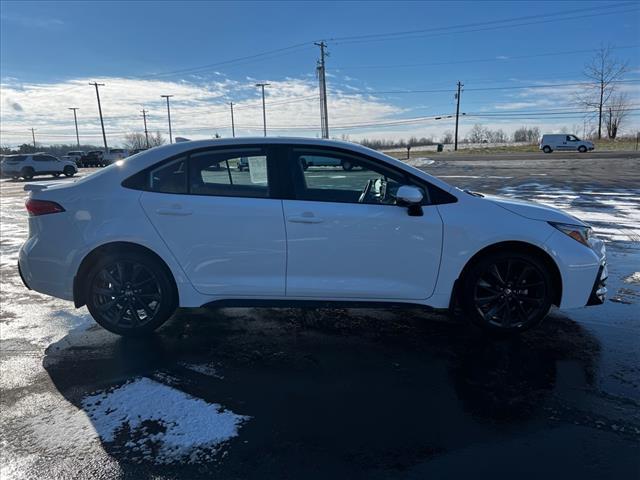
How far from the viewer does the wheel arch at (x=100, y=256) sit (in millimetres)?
3809

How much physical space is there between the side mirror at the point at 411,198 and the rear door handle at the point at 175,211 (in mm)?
1763

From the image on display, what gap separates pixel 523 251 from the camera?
3.75 m

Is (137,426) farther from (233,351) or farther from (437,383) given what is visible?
(437,383)

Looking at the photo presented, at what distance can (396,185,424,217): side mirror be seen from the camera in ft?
11.7

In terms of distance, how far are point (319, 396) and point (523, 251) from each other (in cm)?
212

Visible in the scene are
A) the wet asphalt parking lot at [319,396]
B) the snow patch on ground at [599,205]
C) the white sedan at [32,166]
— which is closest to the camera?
the wet asphalt parking lot at [319,396]

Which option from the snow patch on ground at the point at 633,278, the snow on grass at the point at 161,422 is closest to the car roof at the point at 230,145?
the snow on grass at the point at 161,422

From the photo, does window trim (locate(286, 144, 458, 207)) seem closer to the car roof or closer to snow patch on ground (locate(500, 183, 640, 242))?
the car roof

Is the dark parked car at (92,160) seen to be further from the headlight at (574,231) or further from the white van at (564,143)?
the headlight at (574,231)

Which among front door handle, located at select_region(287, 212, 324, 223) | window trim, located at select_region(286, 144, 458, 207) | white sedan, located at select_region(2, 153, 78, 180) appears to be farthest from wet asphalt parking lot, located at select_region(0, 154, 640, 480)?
white sedan, located at select_region(2, 153, 78, 180)

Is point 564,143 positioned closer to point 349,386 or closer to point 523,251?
point 523,251

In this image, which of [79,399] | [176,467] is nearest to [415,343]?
[176,467]

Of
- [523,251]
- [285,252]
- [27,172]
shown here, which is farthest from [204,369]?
[27,172]

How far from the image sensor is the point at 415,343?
12.6 ft
